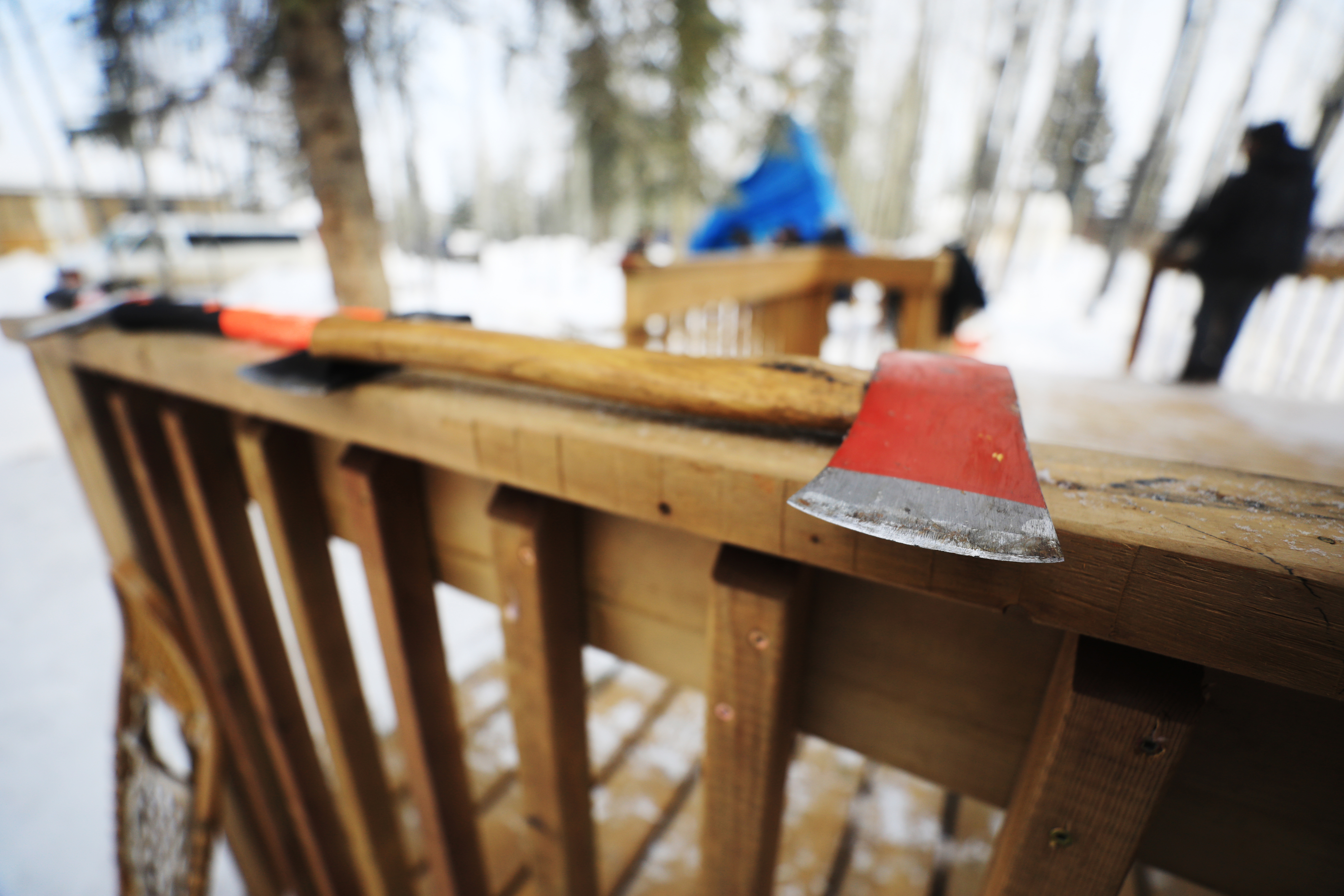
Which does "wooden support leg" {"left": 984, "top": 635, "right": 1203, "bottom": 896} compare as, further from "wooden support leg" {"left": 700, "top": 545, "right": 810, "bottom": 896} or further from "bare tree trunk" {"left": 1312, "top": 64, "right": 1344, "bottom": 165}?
"bare tree trunk" {"left": 1312, "top": 64, "right": 1344, "bottom": 165}

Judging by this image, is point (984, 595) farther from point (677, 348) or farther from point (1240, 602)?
point (677, 348)

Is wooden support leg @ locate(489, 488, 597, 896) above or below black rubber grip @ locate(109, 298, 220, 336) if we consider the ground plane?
below

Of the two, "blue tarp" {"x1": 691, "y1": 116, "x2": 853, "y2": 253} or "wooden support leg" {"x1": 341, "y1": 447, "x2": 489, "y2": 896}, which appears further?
"blue tarp" {"x1": 691, "y1": 116, "x2": 853, "y2": 253}

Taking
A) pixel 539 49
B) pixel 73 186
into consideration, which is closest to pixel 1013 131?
pixel 539 49

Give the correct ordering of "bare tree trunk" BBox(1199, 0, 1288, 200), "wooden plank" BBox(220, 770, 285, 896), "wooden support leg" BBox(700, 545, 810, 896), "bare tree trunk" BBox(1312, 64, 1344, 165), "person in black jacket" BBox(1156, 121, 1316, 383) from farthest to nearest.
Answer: "bare tree trunk" BBox(1199, 0, 1288, 200) < "bare tree trunk" BBox(1312, 64, 1344, 165) < "person in black jacket" BBox(1156, 121, 1316, 383) < "wooden plank" BBox(220, 770, 285, 896) < "wooden support leg" BBox(700, 545, 810, 896)

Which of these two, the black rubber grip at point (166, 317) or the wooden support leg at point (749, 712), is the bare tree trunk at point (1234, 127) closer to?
the wooden support leg at point (749, 712)

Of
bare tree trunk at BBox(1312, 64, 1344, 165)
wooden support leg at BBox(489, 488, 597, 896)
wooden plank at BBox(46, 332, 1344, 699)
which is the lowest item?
wooden support leg at BBox(489, 488, 597, 896)

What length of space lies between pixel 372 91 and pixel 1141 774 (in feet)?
21.2

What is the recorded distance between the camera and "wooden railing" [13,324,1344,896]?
43 centimetres

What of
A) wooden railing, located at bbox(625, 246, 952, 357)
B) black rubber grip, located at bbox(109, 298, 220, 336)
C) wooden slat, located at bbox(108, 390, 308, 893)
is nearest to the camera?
black rubber grip, located at bbox(109, 298, 220, 336)

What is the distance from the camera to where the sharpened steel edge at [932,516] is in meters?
0.37

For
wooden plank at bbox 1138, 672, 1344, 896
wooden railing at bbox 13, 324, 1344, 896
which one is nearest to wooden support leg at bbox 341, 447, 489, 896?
wooden railing at bbox 13, 324, 1344, 896

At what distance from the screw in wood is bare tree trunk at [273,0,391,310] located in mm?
3807

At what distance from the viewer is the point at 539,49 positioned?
12.8 feet
